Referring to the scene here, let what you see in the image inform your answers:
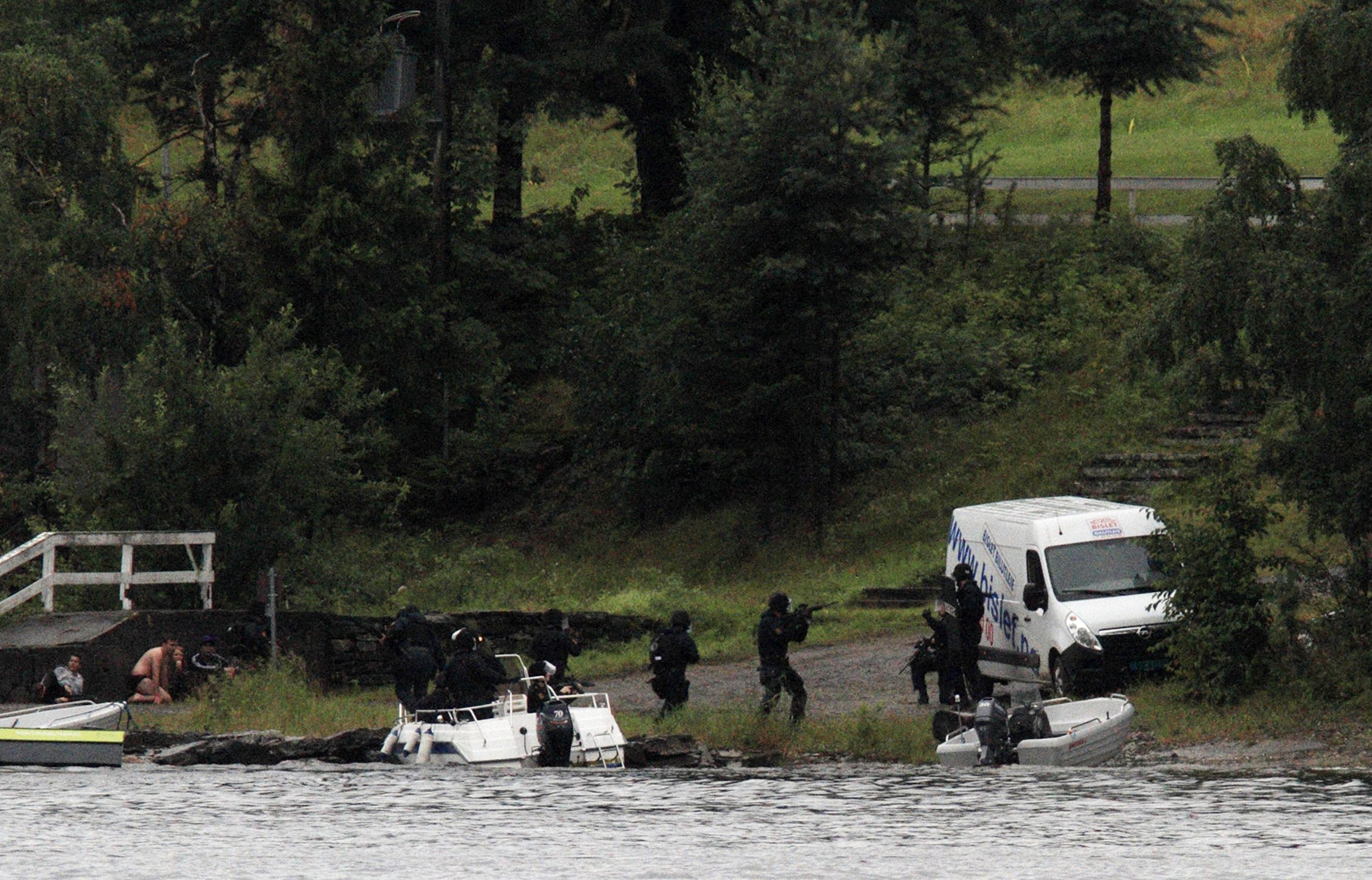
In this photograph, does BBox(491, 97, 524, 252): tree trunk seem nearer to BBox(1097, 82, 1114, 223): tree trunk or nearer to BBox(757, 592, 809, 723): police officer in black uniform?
BBox(1097, 82, 1114, 223): tree trunk

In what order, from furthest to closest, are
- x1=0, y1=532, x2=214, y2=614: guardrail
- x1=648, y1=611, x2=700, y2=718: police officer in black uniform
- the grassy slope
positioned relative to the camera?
1. the grassy slope
2. x1=0, y1=532, x2=214, y2=614: guardrail
3. x1=648, y1=611, x2=700, y2=718: police officer in black uniform

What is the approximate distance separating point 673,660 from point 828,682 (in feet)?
16.0

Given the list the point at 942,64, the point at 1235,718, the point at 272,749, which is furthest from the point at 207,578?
the point at 942,64

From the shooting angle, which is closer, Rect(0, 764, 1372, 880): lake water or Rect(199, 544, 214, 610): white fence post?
Rect(0, 764, 1372, 880): lake water

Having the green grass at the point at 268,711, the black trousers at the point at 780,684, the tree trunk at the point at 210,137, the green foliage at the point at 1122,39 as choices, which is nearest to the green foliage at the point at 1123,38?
the green foliage at the point at 1122,39

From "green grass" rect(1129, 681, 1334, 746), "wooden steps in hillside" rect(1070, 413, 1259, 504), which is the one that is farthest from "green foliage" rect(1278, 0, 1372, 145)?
"wooden steps in hillside" rect(1070, 413, 1259, 504)

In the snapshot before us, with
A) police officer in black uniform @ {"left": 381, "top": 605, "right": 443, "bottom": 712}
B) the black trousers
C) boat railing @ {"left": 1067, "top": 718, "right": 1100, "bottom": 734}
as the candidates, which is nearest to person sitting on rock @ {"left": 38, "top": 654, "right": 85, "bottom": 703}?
police officer in black uniform @ {"left": 381, "top": 605, "right": 443, "bottom": 712}

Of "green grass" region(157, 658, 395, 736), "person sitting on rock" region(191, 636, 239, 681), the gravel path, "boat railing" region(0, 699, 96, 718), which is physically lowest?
the gravel path

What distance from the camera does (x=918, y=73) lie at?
43406 mm

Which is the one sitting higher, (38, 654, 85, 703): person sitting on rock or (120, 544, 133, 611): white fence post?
(120, 544, 133, 611): white fence post

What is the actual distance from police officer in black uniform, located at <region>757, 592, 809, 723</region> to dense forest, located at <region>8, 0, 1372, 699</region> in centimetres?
448

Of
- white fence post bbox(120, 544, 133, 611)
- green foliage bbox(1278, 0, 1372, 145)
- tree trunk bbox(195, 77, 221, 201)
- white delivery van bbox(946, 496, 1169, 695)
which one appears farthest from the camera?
tree trunk bbox(195, 77, 221, 201)

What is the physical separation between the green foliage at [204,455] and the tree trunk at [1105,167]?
24.5 m

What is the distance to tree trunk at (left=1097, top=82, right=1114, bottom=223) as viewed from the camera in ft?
147
